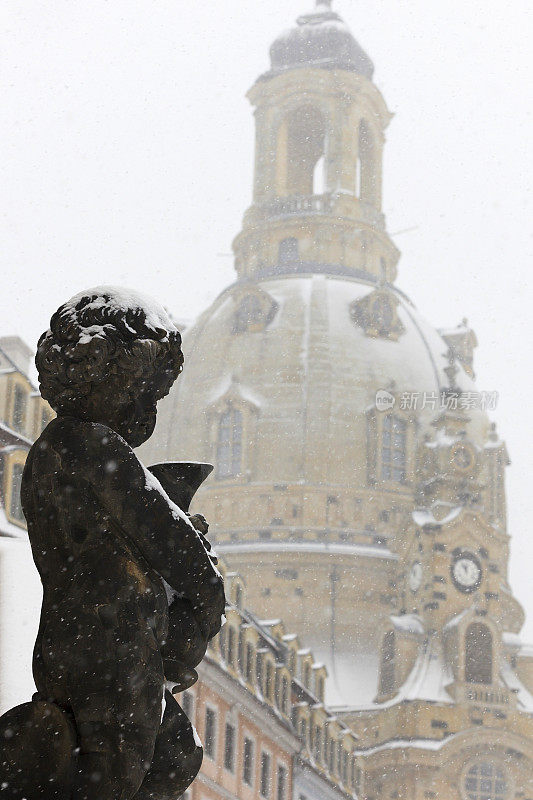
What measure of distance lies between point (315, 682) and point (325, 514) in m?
14.9

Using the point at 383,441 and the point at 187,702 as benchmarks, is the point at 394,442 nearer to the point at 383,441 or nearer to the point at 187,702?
the point at 383,441

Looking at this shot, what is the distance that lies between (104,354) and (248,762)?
29624 mm

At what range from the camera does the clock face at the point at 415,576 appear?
2328 inches

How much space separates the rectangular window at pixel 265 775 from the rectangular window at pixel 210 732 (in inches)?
142

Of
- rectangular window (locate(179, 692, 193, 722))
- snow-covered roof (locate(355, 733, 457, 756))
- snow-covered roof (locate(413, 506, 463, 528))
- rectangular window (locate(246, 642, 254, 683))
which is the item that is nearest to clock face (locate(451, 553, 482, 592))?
snow-covered roof (locate(413, 506, 463, 528))

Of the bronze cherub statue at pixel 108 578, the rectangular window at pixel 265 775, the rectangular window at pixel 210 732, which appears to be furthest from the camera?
the rectangular window at pixel 265 775

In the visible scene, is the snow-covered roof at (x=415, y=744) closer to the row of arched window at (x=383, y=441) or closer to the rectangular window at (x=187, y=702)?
the row of arched window at (x=383, y=441)

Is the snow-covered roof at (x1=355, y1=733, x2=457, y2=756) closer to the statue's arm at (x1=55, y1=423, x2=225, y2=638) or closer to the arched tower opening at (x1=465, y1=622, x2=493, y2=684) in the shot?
the arched tower opening at (x1=465, y1=622, x2=493, y2=684)

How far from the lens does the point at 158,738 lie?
344 cm

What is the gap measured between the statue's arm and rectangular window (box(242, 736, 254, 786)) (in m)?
28.8

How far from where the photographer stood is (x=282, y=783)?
34.8m

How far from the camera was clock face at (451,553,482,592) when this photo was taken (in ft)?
193

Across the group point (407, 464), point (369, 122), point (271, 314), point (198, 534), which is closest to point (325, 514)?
point (407, 464)

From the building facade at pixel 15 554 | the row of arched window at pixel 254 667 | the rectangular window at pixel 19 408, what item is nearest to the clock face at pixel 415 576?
the row of arched window at pixel 254 667
